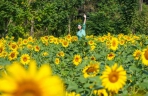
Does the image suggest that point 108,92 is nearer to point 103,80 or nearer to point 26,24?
point 103,80

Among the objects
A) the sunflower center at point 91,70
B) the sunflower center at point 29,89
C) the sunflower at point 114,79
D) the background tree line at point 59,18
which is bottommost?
the sunflower center at point 29,89

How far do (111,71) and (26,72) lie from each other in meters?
0.80

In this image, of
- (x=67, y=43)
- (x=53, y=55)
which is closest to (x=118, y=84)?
(x=53, y=55)

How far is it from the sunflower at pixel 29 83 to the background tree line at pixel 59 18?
40.4ft

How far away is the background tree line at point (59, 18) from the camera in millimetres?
13375

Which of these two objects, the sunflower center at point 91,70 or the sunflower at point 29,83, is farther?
the sunflower center at point 91,70

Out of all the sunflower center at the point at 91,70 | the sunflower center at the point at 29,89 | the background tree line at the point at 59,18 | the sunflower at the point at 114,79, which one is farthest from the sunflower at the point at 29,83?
the background tree line at the point at 59,18

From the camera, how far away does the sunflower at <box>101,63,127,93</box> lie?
1.41 m

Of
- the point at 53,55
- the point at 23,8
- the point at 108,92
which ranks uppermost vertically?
the point at 23,8

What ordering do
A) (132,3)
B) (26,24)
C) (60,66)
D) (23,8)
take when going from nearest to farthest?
1. (60,66)
2. (23,8)
3. (26,24)
4. (132,3)

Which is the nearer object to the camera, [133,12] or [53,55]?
[53,55]

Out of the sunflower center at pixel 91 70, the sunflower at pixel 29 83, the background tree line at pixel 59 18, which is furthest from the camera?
the background tree line at pixel 59 18

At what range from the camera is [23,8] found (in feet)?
45.6

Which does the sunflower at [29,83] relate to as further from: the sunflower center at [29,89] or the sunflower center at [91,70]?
the sunflower center at [91,70]
